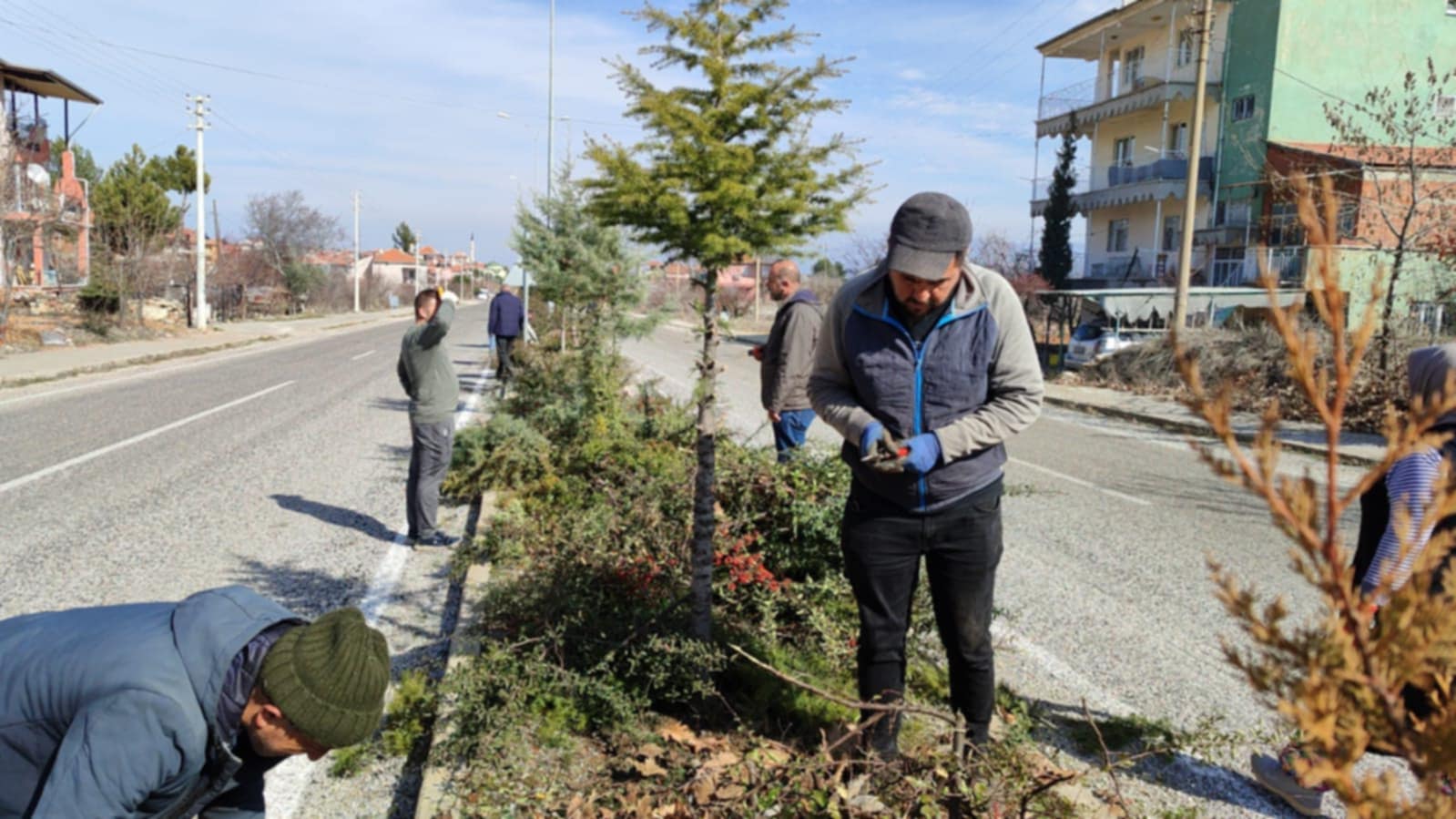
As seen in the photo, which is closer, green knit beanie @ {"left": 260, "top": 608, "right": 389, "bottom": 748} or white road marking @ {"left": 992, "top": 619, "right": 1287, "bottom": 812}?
green knit beanie @ {"left": 260, "top": 608, "right": 389, "bottom": 748}

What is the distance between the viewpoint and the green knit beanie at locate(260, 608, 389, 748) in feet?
6.77

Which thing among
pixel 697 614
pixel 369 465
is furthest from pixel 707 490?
pixel 369 465

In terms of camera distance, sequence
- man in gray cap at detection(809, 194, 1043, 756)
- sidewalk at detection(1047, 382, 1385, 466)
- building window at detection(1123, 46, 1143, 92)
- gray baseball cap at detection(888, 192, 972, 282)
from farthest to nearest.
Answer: building window at detection(1123, 46, 1143, 92) < sidewalk at detection(1047, 382, 1385, 466) < man in gray cap at detection(809, 194, 1043, 756) < gray baseball cap at detection(888, 192, 972, 282)

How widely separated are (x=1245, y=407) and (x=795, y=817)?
1567 centimetres

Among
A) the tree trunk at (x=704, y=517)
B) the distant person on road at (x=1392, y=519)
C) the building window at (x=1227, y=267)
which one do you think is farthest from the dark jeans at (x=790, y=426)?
the building window at (x=1227, y=267)

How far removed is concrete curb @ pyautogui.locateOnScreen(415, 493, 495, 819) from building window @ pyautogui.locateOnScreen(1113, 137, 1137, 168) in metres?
35.0

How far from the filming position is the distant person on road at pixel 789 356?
5.84 m

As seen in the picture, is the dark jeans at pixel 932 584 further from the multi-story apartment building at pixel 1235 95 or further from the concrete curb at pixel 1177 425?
the multi-story apartment building at pixel 1235 95

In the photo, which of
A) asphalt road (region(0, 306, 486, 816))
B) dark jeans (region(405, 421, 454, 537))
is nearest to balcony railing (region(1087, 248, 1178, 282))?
asphalt road (region(0, 306, 486, 816))

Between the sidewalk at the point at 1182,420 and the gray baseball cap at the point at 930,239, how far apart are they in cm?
770

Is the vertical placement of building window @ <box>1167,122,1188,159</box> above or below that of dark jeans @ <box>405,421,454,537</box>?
above

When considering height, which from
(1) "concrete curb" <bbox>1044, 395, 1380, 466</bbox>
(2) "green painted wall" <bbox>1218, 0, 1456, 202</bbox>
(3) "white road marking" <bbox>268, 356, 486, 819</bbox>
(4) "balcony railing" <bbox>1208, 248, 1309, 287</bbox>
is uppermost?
(2) "green painted wall" <bbox>1218, 0, 1456, 202</bbox>

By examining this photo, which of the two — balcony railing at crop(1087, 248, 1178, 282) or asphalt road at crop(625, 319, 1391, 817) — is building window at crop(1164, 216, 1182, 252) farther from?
asphalt road at crop(625, 319, 1391, 817)

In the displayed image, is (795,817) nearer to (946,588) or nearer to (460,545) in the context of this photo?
(946,588)
